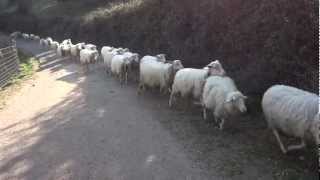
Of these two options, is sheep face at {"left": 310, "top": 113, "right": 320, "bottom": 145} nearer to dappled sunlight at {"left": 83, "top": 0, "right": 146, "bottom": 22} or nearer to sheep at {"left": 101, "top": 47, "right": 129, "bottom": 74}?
sheep at {"left": 101, "top": 47, "right": 129, "bottom": 74}

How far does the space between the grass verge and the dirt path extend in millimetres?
2433

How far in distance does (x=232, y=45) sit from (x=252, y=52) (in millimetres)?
1237

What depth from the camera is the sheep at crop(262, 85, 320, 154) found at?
855 cm

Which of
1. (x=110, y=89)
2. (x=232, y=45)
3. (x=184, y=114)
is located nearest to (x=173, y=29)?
(x=110, y=89)

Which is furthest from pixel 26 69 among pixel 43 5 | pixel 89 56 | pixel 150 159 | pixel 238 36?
pixel 43 5

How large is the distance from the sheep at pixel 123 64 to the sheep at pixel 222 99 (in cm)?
593

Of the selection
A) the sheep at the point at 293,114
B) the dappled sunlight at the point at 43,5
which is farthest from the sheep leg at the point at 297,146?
the dappled sunlight at the point at 43,5

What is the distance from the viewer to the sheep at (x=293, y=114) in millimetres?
8555

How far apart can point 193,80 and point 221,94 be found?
173 cm

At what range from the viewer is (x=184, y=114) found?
12.9 meters

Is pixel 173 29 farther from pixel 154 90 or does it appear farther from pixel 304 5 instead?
pixel 304 5

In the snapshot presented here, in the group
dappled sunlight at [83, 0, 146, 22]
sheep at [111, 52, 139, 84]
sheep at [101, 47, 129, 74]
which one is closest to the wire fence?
sheep at [101, 47, 129, 74]

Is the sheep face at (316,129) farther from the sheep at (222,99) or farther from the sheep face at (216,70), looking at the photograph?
the sheep face at (216,70)

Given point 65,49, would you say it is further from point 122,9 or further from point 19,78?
point 19,78
